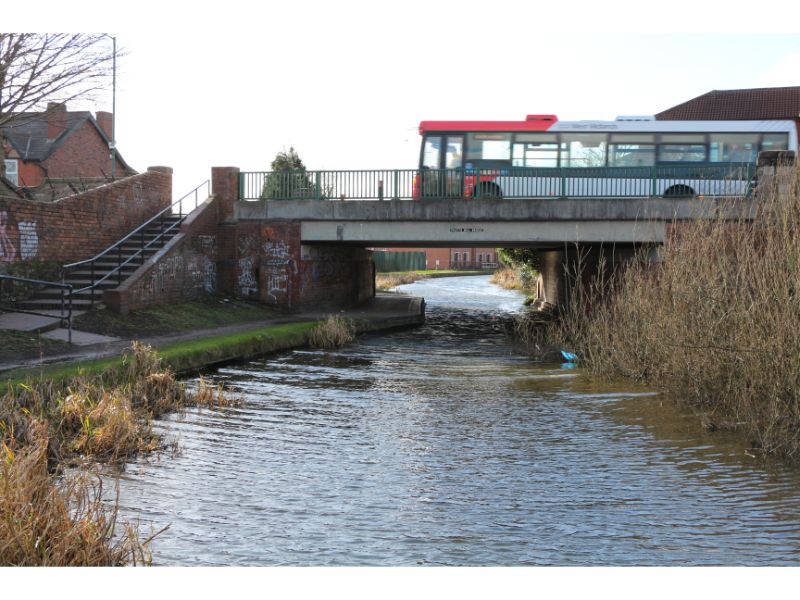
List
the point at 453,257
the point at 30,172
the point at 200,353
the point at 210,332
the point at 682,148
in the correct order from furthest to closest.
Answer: the point at 453,257 → the point at 30,172 → the point at 682,148 → the point at 210,332 → the point at 200,353

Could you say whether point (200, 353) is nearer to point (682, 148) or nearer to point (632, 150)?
point (632, 150)

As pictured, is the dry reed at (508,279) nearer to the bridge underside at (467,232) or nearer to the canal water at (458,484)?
the bridge underside at (467,232)

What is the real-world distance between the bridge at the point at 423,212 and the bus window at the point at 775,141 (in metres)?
2.11

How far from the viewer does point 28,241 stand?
17.4 metres

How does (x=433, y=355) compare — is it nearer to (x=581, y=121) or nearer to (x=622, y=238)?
(x=622, y=238)

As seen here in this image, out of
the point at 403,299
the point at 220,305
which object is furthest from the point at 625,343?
the point at 403,299

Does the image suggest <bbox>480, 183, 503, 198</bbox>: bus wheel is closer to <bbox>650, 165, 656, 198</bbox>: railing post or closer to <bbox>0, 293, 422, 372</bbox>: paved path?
<bbox>650, 165, 656, 198</bbox>: railing post

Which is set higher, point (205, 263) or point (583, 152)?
point (583, 152)

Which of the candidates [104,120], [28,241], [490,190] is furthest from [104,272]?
[104,120]

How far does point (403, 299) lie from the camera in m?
32.3

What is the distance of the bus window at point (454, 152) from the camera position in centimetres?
2470

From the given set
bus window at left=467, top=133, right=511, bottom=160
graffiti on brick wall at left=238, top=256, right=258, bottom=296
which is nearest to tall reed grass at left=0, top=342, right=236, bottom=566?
graffiti on brick wall at left=238, top=256, right=258, bottom=296

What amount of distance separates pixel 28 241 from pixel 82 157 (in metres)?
33.2

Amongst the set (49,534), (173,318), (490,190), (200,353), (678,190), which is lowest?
(49,534)
